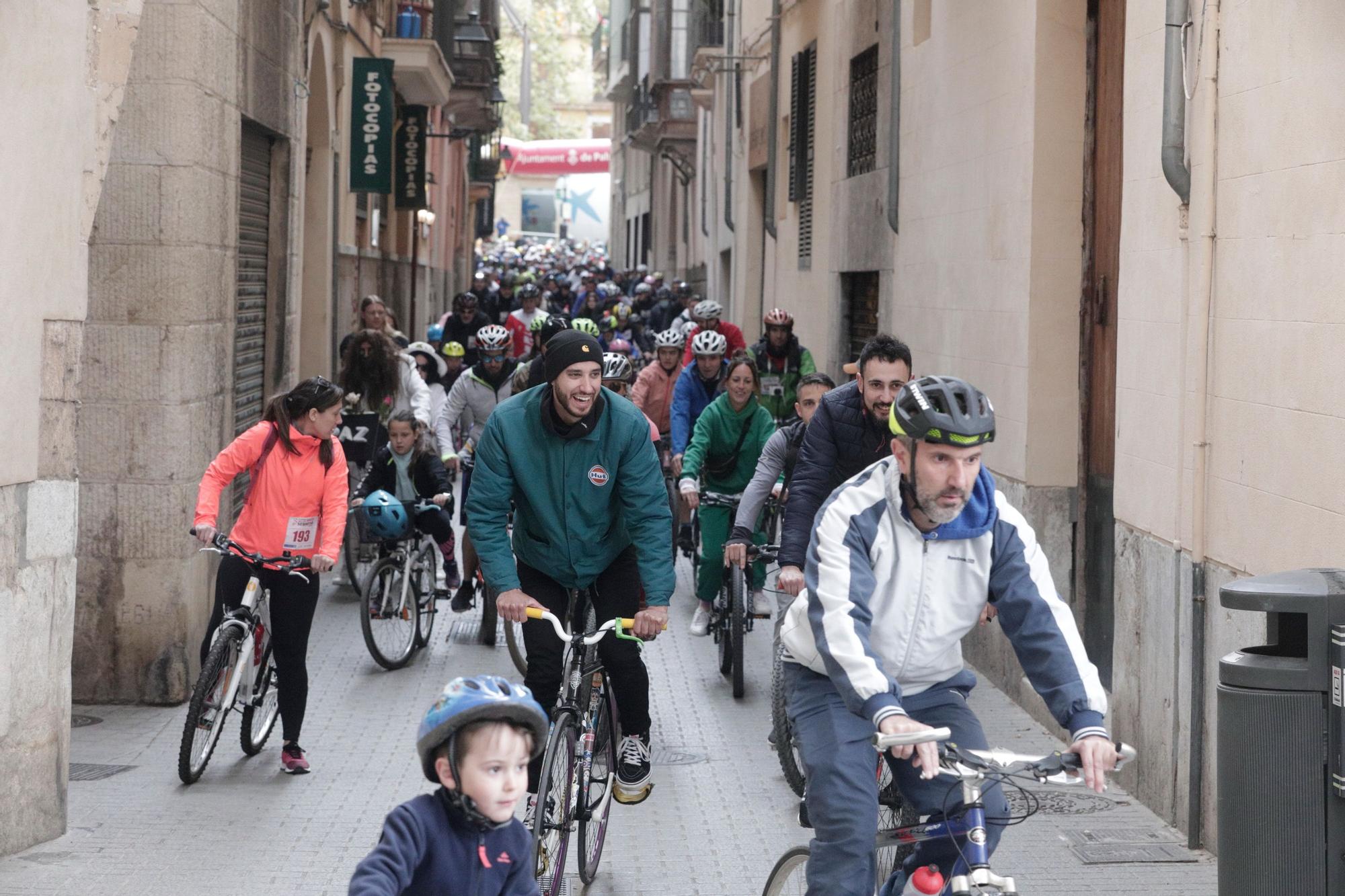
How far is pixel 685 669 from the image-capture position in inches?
411

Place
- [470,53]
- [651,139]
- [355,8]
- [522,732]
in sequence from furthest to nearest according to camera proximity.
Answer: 1. [651,139]
2. [470,53]
3. [355,8]
4. [522,732]

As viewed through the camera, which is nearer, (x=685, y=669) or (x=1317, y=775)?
(x=1317, y=775)

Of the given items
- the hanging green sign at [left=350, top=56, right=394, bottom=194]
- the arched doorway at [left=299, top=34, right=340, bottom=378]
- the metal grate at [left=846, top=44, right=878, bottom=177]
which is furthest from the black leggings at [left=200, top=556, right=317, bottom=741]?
the hanging green sign at [left=350, top=56, right=394, bottom=194]

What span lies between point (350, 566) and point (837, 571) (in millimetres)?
9032

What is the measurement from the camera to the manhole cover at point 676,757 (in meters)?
8.27

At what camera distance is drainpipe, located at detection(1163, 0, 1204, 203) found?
278 inches

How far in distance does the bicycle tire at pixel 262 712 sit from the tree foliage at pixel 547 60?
8689 centimetres

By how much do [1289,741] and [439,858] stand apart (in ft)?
7.12

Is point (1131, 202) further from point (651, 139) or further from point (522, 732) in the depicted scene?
point (651, 139)

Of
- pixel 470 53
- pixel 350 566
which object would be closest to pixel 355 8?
pixel 350 566

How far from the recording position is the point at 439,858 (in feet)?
11.1

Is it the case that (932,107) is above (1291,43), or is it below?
above

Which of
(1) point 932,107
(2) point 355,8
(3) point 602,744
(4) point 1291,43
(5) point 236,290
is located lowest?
(3) point 602,744

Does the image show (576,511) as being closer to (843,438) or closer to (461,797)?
(843,438)
